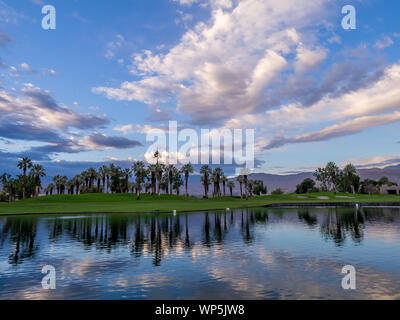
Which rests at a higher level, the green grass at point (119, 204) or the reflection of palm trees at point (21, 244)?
the reflection of palm trees at point (21, 244)

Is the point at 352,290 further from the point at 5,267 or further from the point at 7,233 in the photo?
the point at 7,233

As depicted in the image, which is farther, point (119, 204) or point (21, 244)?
point (119, 204)

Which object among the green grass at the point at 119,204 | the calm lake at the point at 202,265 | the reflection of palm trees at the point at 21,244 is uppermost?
the calm lake at the point at 202,265

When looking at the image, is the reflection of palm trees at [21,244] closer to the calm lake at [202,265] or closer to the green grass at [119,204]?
the calm lake at [202,265]

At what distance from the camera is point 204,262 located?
24.5m

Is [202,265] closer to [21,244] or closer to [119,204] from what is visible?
[21,244]

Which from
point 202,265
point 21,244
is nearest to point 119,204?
point 21,244

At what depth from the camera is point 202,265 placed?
23484 millimetres

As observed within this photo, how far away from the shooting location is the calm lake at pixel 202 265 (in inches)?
683

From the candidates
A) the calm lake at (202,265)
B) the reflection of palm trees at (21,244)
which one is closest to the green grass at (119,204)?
the reflection of palm trees at (21,244)

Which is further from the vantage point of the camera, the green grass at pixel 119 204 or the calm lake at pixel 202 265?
the green grass at pixel 119 204

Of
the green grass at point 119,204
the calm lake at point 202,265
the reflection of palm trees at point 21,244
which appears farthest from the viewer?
the green grass at point 119,204

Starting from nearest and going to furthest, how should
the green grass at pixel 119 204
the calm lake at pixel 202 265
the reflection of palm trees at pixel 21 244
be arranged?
1. the calm lake at pixel 202 265
2. the reflection of palm trees at pixel 21 244
3. the green grass at pixel 119 204
